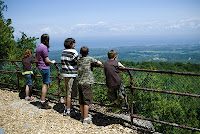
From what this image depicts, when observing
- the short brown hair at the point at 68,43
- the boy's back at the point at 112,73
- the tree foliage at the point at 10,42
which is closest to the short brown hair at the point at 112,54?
the boy's back at the point at 112,73

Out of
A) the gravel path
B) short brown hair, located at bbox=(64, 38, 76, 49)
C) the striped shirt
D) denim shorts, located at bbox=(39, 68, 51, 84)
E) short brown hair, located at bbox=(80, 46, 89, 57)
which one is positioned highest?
short brown hair, located at bbox=(64, 38, 76, 49)

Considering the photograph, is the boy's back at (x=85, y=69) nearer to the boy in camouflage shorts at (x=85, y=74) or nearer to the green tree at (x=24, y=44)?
the boy in camouflage shorts at (x=85, y=74)

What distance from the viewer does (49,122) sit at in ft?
13.5

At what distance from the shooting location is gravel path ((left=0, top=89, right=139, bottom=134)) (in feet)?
12.5

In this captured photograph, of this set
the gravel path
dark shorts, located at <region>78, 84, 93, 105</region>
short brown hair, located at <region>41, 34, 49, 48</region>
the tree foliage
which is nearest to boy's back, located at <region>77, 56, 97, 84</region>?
dark shorts, located at <region>78, 84, 93, 105</region>

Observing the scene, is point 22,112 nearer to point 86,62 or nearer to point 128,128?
point 86,62

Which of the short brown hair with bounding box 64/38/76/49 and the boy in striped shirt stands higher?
the short brown hair with bounding box 64/38/76/49

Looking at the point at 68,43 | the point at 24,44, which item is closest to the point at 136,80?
the point at 68,43

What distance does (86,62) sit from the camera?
383 cm

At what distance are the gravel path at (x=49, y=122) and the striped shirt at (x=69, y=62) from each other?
3.59 ft

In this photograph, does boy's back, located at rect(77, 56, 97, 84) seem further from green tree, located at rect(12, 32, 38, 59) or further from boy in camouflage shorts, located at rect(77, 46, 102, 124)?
green tree, located at rect(12, 32, 38, 59)

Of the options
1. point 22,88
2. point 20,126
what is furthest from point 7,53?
point 20,126

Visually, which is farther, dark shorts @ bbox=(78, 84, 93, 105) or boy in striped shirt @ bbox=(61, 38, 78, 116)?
boy in striped shirt @ bbox=(61, 38, 78, 116)

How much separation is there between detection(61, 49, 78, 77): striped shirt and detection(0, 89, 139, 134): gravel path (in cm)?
110
